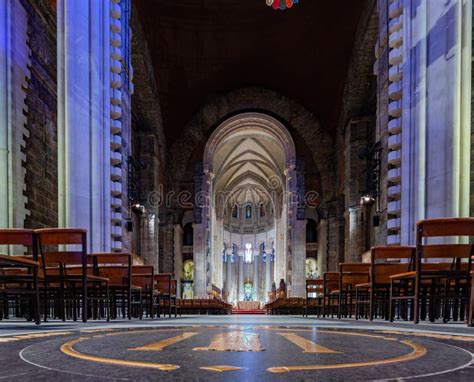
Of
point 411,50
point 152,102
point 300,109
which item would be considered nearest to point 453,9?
point 411,50

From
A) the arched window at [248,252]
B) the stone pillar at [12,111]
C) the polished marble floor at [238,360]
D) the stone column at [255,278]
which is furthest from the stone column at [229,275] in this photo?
the polished marble floor at [238,360]

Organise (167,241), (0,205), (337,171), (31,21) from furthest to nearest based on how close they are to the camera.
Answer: (167,241), (337,171), (31,21), (0,205)

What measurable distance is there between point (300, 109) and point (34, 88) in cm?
1526

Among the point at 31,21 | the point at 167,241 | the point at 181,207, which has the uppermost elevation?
the point at 31,21

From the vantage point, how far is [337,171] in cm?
2173

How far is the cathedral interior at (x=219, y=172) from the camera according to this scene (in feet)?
7.96

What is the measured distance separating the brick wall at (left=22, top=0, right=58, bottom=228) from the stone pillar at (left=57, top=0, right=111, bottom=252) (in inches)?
28.1

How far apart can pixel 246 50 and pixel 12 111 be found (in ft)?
45.6

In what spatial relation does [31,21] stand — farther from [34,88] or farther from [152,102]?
[152,102]

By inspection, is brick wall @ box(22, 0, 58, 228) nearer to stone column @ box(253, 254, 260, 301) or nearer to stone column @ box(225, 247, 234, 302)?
stone column @ box(225, 247, 234, 302)

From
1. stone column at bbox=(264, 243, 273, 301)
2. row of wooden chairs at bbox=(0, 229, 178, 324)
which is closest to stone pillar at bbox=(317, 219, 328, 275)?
row of wooden chairs at bbox=(0, 229, 178, 324)

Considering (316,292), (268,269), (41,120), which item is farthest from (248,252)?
(41,120)

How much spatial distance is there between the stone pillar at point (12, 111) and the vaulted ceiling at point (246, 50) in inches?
328

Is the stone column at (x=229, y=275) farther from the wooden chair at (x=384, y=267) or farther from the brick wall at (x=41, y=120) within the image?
the wooden chair at (x=384, y=267)
